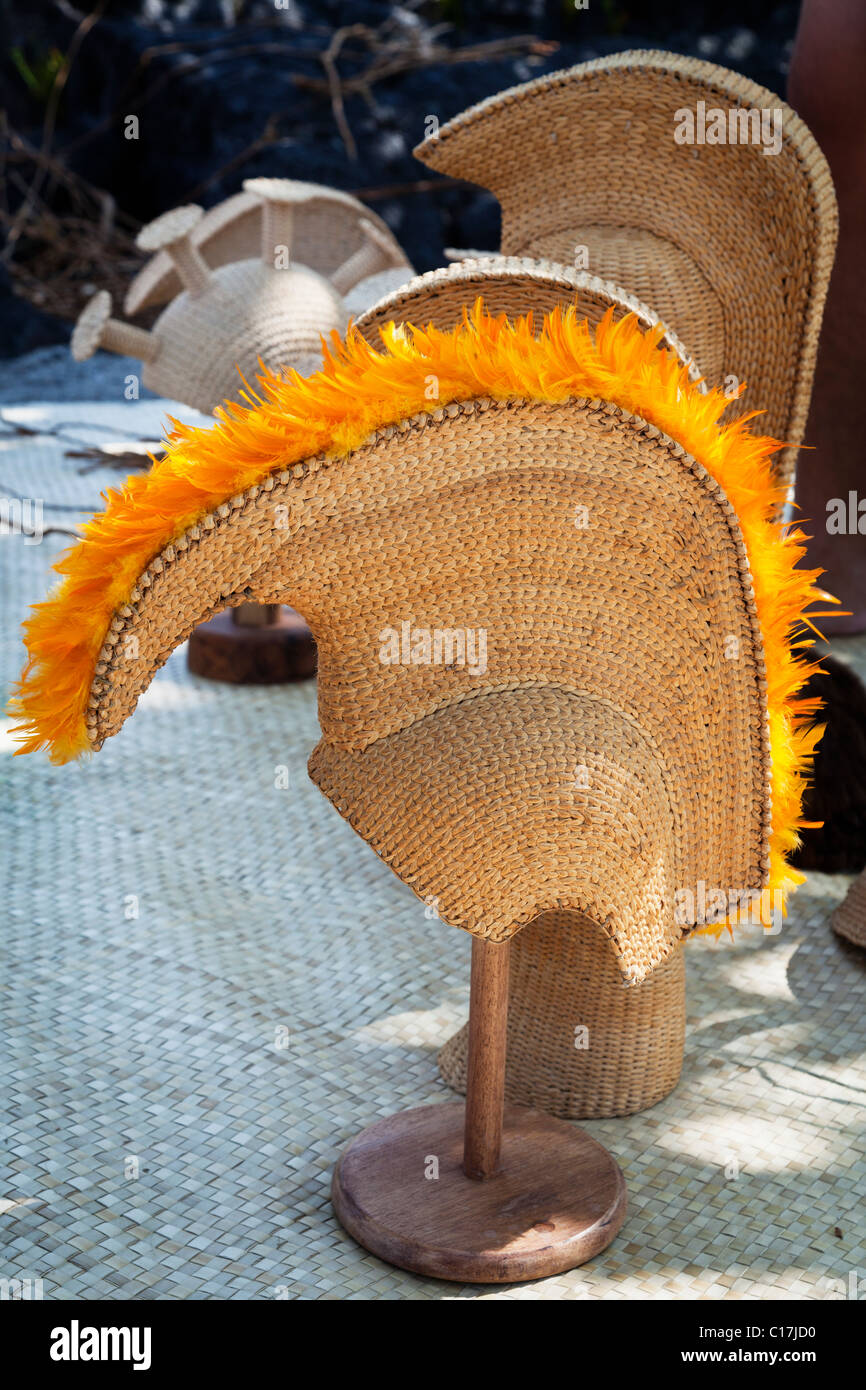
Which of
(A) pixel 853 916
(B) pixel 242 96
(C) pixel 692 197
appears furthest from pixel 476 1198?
(B) pixel 242 96

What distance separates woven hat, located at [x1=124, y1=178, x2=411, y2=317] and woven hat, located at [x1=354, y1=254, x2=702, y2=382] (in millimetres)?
1656

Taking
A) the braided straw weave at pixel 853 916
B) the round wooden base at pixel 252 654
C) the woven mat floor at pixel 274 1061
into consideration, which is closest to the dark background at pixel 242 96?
the round wooden base at pixel 252 654

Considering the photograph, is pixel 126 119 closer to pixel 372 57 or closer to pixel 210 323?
pixel 372 57

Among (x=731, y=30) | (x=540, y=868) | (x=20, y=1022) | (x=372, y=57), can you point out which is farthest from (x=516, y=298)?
(x=731, y=30)

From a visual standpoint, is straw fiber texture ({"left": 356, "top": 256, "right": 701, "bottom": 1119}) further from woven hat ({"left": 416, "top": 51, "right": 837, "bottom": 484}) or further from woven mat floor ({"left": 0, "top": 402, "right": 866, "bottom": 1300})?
woven hat ({"left": 416, "top": 51, "right": 837, "bottom": 484})

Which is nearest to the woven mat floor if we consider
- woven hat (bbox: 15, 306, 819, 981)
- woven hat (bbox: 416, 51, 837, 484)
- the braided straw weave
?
the braided straw weave

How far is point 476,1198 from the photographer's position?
4.77ft

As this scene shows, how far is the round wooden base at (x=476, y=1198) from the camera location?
4.52ft

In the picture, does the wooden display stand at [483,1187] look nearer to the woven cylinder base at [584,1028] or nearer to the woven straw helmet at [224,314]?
the woven cylinder base at [584,1028]

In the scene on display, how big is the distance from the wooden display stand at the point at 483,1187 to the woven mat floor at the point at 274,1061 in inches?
1.1

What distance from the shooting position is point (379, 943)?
206cm

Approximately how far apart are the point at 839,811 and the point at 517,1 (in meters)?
5.49

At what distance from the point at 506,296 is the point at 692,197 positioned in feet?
1.90

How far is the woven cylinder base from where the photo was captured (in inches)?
65.9
